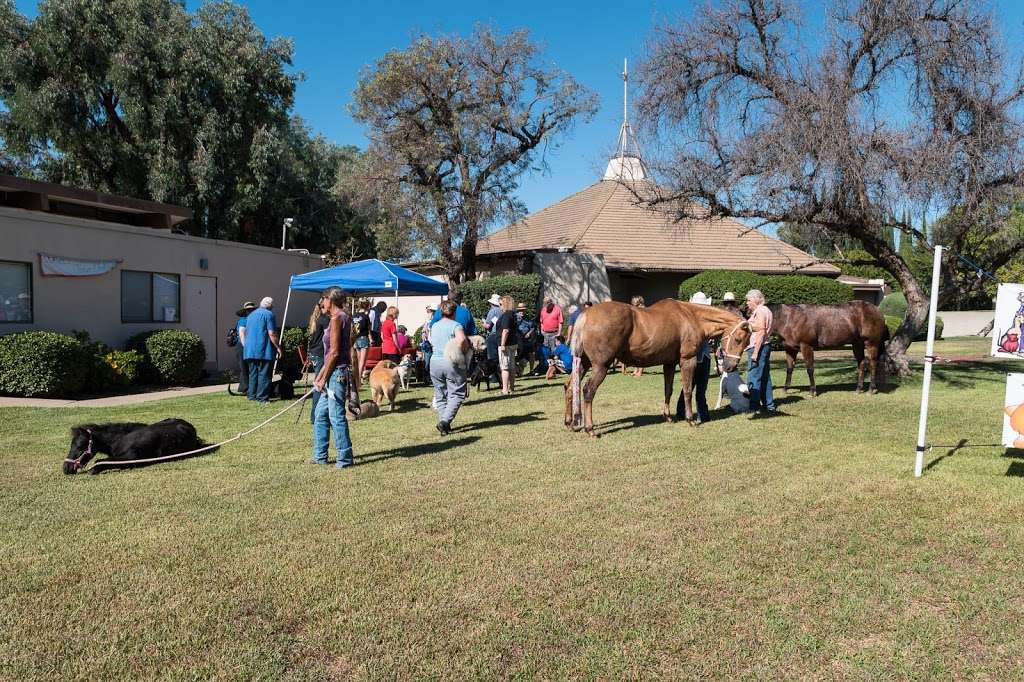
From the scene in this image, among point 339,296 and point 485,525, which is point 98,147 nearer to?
point 339,296

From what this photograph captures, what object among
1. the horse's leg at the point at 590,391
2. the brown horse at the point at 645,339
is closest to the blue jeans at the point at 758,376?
the brown horse at the point at 645,339

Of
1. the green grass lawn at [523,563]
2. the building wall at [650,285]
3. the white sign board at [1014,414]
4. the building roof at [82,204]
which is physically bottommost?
the green grass lawn at [523,563]

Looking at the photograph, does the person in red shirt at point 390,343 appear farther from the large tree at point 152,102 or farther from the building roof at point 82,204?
the large tree at point 152,102

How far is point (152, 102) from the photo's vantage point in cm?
2633

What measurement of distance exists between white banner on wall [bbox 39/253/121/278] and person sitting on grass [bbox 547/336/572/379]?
30.7 ft

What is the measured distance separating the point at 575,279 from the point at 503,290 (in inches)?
120

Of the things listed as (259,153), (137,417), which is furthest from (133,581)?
(259,153)

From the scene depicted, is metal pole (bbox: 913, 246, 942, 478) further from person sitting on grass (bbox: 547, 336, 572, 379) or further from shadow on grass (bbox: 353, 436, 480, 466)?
person sitting on grass (bbox: 547, 336, 572, 379)

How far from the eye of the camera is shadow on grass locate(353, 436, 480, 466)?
7.82 meters

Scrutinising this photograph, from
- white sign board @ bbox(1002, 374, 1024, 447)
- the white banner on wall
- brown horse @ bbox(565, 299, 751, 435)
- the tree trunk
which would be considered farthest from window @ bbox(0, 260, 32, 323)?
the tree trunk

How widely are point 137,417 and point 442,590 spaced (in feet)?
26.9

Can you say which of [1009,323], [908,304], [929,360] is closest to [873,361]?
[908,304]

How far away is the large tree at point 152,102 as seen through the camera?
25.5 m

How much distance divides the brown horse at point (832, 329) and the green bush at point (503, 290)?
33.8ft
